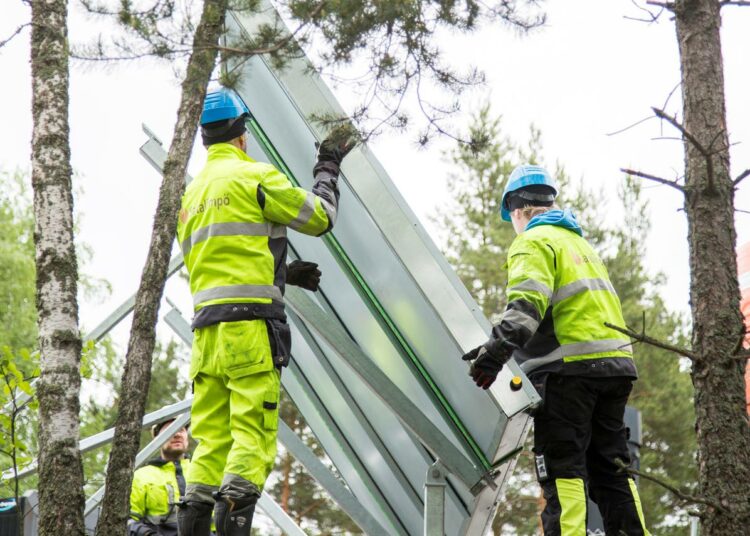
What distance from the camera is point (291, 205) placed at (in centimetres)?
401

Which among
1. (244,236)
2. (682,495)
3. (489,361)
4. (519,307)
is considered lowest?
(682,495)

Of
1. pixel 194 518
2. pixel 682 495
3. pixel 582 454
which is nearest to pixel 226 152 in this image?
pixel 194 518

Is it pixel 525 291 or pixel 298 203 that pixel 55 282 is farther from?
pixel 525 291

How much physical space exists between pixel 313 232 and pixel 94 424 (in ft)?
55.7

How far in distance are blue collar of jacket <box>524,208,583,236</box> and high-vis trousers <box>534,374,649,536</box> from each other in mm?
719

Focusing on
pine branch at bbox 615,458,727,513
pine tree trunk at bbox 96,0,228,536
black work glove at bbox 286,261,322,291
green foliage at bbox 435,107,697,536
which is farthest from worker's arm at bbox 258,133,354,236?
green foliage at bbox 435,107,697,536

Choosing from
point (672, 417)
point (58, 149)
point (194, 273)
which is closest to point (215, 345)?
point (194, 273)

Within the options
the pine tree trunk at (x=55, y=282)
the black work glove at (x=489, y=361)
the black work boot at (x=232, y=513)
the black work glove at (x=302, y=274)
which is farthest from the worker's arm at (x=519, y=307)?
the pine tree trunk at (x=55, y=282)

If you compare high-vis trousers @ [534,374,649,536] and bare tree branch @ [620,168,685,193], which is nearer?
bare tree branch @ [620,168,685,193]

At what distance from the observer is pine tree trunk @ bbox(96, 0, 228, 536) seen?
12.5ft

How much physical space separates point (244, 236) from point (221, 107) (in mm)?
722

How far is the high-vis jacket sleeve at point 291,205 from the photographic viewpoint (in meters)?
4.01

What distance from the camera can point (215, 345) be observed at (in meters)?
3.92

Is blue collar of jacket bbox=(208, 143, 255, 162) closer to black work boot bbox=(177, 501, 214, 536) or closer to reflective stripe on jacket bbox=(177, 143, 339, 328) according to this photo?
reflective stripe on jacket bbox=(177, 143, 339, 328)
